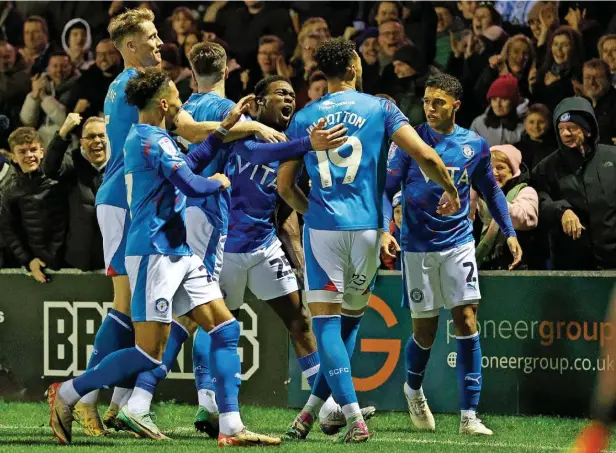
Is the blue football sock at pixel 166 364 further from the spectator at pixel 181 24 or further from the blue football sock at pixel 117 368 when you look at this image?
the spectator at pixel 181 24

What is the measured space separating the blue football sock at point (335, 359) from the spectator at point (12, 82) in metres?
5.98

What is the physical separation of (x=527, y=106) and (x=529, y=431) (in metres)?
3.12

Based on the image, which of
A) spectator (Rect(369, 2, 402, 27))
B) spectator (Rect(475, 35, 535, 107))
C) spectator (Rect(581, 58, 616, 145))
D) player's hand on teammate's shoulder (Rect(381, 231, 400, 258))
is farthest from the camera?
spectator (Rect(369, 2, 402, 27))

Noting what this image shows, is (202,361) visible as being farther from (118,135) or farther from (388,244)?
(118,135)

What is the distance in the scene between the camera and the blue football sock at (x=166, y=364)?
24.3 ft

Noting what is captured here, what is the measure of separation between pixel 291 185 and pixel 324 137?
636 mm

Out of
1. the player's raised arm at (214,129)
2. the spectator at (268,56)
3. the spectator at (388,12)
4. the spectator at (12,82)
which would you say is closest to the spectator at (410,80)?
the spectator at (388,12)

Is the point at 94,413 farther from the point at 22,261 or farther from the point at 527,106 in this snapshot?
the point at 527,106

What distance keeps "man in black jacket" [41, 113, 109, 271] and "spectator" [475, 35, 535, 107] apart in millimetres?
3285

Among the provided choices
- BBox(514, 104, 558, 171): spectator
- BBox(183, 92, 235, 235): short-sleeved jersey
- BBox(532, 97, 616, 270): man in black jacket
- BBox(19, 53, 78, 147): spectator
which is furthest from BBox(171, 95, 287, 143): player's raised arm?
BBox(19, 53, 78, 147): spectator

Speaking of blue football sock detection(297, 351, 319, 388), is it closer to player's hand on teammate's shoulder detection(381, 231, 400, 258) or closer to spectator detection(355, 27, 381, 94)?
player's hand on teammate's shoulder detection(381, 231, 400, 258)

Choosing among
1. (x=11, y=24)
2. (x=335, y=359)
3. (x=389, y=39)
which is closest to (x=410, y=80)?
(x=389, y=39)

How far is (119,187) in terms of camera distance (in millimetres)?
7297

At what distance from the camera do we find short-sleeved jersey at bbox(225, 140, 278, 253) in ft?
25.4
